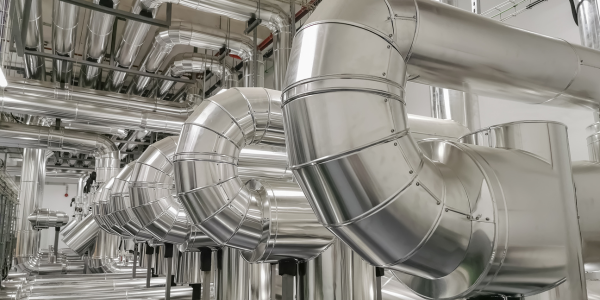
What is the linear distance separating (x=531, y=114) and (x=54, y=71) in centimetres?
471

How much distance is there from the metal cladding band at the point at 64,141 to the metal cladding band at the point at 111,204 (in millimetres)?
835

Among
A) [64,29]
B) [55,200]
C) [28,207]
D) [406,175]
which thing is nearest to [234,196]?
[406,175]

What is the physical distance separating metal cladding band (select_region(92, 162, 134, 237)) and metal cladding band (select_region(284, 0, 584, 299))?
3.03 m

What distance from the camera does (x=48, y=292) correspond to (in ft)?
10.3

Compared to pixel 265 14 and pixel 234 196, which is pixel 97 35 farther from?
pixel 234 196

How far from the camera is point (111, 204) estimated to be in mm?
3625

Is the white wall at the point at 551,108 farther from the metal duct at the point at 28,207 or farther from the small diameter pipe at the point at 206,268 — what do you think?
the metal duct at the point at 28,207

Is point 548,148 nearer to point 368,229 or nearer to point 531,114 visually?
point 368,229

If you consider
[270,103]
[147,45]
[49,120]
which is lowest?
[270,103]

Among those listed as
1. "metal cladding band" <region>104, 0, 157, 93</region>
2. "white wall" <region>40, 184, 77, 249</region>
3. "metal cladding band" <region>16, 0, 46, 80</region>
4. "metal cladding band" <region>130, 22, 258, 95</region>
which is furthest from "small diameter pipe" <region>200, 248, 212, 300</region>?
"white wall" <region>40, 184, 77, 249</region>

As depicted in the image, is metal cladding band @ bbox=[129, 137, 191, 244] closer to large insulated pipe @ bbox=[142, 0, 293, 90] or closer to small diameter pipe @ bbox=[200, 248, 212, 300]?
small diameter pipe @ bbox=[200, 248, 212, 300]

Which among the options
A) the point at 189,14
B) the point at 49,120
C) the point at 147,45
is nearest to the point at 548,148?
the point at 189,14

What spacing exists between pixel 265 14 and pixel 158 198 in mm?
1614

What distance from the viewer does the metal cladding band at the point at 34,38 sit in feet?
10.2
